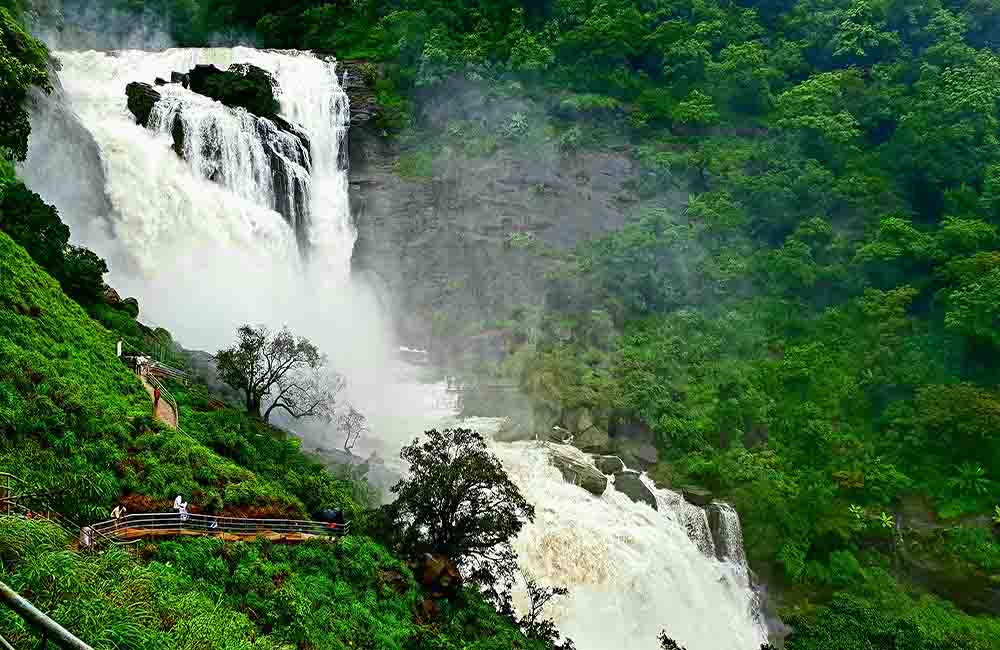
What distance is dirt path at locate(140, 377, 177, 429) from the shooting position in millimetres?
20234

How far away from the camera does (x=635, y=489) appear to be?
27.9m

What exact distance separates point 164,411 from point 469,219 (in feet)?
94.9

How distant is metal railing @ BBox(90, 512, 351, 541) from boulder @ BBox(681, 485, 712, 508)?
1579 cm

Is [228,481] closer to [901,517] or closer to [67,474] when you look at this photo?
[67,474]

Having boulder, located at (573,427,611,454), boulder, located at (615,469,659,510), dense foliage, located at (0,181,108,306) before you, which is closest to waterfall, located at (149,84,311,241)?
dense foliage, located at (0,181,108,306)

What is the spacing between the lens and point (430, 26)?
55719 mm

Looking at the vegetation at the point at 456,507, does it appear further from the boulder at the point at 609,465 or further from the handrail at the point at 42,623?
the handrail at the point at 42,623

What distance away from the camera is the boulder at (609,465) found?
29266 millimetres

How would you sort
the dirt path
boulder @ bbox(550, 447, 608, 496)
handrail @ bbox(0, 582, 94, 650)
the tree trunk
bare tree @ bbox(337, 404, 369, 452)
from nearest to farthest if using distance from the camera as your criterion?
handrail @ bbox(0, 582, 94, 650) < the dirt path < the tree trunk < boulder @ bbox(550, 447, 608, 496) < bare tree @ bbox(337, 404, 369, 452)

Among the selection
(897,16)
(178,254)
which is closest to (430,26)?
(178,254)

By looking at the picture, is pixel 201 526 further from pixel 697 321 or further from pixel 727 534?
pixel 697 321

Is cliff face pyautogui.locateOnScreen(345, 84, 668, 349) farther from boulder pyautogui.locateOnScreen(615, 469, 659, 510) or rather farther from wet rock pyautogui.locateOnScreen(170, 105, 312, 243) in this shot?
boulder pyautogui.locateOnScreen(615, 469, 659, 510)

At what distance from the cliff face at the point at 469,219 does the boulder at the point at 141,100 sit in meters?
13.0

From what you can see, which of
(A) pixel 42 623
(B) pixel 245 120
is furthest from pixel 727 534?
(B) pixel 245 120
